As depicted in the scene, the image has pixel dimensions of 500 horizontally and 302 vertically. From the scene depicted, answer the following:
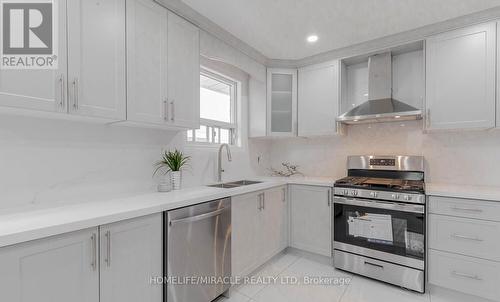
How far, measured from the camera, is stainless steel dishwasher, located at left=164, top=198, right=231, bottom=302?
5.02 feet

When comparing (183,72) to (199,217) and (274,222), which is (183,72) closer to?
(199,217)

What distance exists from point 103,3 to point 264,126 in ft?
6.85

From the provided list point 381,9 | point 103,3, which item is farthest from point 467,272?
point 103,3

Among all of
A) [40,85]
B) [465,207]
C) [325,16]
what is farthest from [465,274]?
[40,85]

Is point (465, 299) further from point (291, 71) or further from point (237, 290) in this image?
point (291, 71)

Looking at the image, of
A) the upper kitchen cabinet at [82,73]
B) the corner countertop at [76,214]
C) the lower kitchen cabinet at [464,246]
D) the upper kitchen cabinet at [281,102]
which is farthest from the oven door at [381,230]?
the upper kitchen cabinet at [82,73]

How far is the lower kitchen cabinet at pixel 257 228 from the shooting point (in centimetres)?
207

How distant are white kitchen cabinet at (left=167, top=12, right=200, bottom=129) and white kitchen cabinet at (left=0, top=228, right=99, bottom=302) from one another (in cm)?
104

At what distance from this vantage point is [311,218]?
270 centimetres

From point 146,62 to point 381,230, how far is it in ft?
8.26

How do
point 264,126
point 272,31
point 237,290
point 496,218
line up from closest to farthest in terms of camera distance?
point 496,218 → point 237,290 → point 272,31 → point 264,126

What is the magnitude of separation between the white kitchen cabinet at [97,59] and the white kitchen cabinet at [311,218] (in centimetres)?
207

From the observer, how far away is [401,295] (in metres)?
2.04

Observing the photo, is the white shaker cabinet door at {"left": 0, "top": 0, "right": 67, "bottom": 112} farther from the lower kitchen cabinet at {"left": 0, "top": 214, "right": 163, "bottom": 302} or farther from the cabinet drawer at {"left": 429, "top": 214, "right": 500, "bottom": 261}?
the cabinet drawer at {"left": 429, "top": 214, "right": 500, "bottom": 261}
